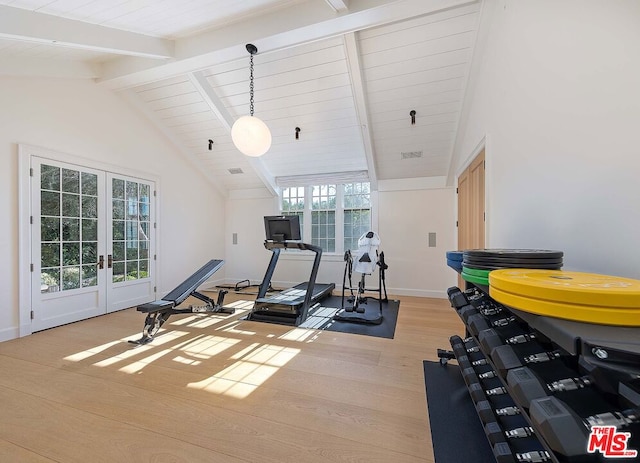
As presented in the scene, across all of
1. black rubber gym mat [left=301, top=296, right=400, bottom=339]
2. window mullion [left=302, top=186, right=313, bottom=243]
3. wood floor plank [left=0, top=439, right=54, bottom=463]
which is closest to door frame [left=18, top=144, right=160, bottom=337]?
wood floor plank [left=0, top=439, right=54, bottom=463]

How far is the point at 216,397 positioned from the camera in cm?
210

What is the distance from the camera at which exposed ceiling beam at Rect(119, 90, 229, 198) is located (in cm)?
467

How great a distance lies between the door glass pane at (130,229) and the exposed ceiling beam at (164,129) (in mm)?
1141

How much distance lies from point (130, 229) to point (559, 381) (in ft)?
18.7

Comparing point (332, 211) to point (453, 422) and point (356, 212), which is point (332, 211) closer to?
point (356, 212)

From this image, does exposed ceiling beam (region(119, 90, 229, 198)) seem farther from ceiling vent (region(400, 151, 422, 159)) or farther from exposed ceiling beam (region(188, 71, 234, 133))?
ceiling vent (region(400, 151, 422, 159))

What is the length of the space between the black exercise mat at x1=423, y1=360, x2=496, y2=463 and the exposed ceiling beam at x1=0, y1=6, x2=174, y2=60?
4764 mm

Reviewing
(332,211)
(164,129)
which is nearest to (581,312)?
(332,211)

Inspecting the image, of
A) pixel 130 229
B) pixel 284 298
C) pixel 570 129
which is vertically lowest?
pixel 284 298

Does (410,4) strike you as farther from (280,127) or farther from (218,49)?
(280,127)

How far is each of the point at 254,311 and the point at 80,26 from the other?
13.1ft

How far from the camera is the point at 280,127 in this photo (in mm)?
4910

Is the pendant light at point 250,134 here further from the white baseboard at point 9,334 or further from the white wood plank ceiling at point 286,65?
the white baseboard at point 9,334

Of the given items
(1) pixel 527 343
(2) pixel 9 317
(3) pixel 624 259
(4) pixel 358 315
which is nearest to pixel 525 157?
(3) pixel 624 259
